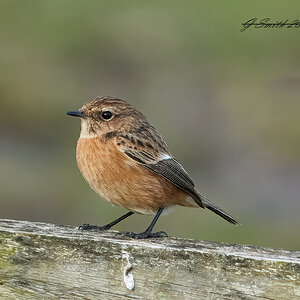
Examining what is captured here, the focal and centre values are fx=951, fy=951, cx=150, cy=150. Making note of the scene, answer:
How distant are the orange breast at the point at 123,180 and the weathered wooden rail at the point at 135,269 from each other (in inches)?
77.3

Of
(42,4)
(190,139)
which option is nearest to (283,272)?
(190,139)

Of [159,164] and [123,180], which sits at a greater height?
[159,164]

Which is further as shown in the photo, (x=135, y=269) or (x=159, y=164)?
(x=159, y=164)

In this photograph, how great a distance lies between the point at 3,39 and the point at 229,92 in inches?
149

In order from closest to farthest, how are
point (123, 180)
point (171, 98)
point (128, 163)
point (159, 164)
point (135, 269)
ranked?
point (135, 269) → point (123, 180) → point (128, 163) → point (159, 164) → point (171, 98)

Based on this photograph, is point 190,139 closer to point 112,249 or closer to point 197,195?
point 197,195

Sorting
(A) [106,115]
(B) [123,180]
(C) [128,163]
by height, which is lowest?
(B) [123,180]

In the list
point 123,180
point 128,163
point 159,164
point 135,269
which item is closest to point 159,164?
point 159,164

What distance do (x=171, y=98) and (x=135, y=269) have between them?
8203 millimetres

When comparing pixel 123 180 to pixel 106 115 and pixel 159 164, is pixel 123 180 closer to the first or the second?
pixel 159 164

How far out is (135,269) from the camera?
4.57 meters

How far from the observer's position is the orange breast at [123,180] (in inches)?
265

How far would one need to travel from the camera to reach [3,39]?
1438cm

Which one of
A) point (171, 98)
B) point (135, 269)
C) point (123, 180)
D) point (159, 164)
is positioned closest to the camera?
point (135, 269)
